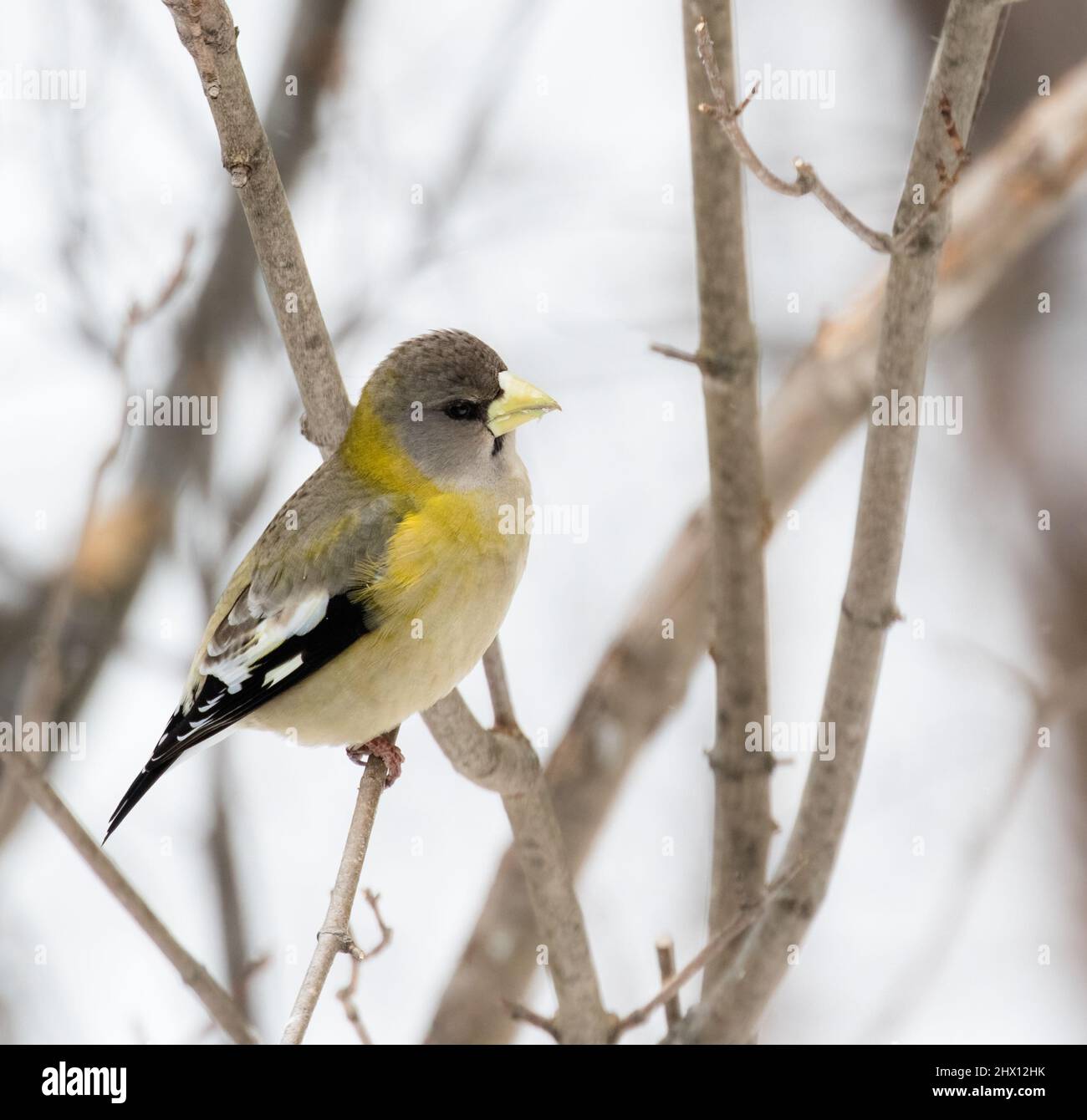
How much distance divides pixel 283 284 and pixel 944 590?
525 centimetres

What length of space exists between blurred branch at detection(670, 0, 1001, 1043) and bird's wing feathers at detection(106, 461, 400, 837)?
1176 millimetres

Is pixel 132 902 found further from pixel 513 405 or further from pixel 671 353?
pixel 671 353

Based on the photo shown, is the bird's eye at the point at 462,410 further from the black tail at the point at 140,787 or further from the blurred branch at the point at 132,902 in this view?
the blurred branch at the point at 132,902

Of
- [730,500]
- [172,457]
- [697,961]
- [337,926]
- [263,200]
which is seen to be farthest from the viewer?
[172,457]

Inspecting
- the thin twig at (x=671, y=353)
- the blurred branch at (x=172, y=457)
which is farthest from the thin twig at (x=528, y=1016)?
the blurred branch at (x=172, y=457)

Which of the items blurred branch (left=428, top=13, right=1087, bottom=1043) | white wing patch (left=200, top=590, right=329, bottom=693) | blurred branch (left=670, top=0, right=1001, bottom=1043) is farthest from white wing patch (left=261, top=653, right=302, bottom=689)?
blurred branch (left=428, top=13, right=1087, bottom=1043)

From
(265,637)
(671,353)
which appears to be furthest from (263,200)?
(265,637)

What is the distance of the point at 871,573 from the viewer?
2.90 m

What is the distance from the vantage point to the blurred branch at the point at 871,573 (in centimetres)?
251

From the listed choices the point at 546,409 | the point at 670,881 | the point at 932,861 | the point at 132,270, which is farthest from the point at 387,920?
the point at 546,409

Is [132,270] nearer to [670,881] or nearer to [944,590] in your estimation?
[670,881]

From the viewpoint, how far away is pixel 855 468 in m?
6.99

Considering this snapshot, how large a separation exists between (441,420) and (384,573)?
461 mm
